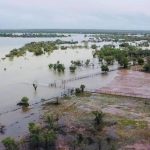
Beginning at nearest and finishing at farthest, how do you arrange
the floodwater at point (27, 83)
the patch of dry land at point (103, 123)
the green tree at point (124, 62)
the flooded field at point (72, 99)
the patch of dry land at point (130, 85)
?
1. the patch of dry land at point (103, 123)
2. the flooded field at point (72, 99)
3. the floodwater at point (27, 83)
4. the patch of dry land at point (130, 85)
5. the green tree at point (124, 62)

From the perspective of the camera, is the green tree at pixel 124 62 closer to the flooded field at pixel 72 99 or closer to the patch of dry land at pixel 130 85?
the flooded field at pixel 72 99

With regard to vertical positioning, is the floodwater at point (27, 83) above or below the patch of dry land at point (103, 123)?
below

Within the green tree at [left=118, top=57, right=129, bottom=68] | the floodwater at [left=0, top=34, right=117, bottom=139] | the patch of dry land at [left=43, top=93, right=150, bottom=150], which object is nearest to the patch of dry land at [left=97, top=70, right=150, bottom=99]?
the floodwater at [left=0, top=34, right=117, bottom=139]

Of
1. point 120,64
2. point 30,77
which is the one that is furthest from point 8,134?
point 120,64

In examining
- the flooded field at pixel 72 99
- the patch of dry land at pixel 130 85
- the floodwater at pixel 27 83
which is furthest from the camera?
the patch of dry land at pixel 130 85

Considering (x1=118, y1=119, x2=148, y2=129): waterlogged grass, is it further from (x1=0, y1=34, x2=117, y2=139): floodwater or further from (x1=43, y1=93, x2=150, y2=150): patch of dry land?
(x1=0, y1=34, x2=117, y2=139): floodwater

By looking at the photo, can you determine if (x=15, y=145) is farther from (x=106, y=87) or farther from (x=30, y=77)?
(x=30, y=77)

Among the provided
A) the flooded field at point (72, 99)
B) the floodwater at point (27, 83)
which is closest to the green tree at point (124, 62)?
the flooded field at point (72, 99)

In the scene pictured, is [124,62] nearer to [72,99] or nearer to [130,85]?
[130,85]

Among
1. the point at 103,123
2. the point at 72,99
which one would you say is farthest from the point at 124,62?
the point at 103,123
